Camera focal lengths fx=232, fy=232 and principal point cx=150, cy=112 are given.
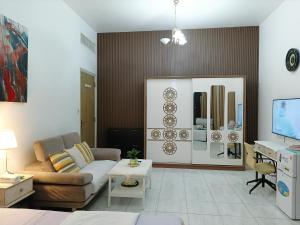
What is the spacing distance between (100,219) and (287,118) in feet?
10.6

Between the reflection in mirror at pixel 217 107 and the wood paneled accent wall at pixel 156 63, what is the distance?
22.6 inches

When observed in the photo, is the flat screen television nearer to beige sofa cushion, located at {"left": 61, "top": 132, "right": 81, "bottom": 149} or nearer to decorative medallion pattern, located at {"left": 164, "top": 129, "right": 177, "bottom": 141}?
decorative medallion pattern, located at {"left": 164, "top": 129, "right": 177, "bottom": 141}

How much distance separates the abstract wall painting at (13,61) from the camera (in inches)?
103

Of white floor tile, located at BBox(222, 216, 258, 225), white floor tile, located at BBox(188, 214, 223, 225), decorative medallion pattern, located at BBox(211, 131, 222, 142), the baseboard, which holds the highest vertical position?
decorative medallion pattern, located at BBox(211, 131, 222, 142)

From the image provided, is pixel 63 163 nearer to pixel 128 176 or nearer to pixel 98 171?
pixel 98 171

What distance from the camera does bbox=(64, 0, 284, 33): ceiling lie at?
13.4ft

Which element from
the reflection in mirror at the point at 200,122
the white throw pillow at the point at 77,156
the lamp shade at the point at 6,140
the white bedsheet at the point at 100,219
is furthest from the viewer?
the reflection in mirror at the point at 200,122

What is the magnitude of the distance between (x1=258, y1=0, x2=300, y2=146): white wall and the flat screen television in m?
0.16

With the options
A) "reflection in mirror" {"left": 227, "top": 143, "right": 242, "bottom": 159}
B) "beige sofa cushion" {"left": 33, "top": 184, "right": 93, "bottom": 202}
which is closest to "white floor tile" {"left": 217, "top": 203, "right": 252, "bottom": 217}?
"beige sofa cushion" {"left": 33, "top": 184, "right": 93, "bottom": 202}

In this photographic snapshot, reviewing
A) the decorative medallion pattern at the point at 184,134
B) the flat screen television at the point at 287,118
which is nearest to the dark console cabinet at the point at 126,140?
the decorative medallion pattern at the point at 184,134

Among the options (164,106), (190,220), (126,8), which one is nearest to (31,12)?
(126,8)

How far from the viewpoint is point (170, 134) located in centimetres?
514

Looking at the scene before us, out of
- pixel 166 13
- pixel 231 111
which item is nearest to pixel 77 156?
pixel 166 13

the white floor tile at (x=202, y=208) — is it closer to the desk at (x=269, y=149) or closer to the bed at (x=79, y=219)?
the desk at (x=269, y=149)
